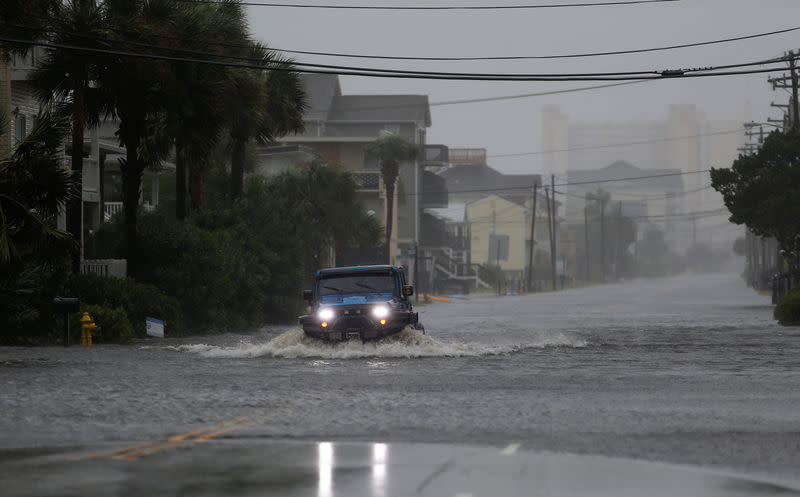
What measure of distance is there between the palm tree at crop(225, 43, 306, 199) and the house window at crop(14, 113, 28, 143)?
6.99 meters

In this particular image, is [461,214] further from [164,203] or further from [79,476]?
[79,476]

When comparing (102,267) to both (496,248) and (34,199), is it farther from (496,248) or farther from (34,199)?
(496,248)

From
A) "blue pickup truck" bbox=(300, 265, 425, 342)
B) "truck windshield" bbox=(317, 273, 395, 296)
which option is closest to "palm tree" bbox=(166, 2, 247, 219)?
"blue pickup truck" bbox=(300, 265, 425, 342)

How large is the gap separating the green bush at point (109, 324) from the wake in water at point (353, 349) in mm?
3149

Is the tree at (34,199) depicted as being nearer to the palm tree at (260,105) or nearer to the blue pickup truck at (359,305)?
the blue pickup truck at (359,305)

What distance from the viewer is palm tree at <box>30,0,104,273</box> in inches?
1358

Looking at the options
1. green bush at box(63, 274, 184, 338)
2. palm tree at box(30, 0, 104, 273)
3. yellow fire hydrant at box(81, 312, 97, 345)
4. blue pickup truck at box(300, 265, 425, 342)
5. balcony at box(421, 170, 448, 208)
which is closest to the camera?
blue pickup truck at box(300, 265, 425, 342)

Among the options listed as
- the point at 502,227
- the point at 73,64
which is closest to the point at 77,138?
the point at 73,64

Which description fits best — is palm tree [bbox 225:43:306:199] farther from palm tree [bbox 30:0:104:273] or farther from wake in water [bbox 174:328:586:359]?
wake in water [bbox 174:328:586:359]

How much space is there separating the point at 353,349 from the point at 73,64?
1234cm

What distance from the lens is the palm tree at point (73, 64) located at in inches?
1358

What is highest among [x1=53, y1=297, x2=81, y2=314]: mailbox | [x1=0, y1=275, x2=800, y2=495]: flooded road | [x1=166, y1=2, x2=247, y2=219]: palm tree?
[x1=166, y1=2, x2=247, y2=219]: palm tree

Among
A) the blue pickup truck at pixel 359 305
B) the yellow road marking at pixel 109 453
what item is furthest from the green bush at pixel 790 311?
the yellow road marking at pixel 109 453

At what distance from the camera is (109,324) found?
33.3 meters
